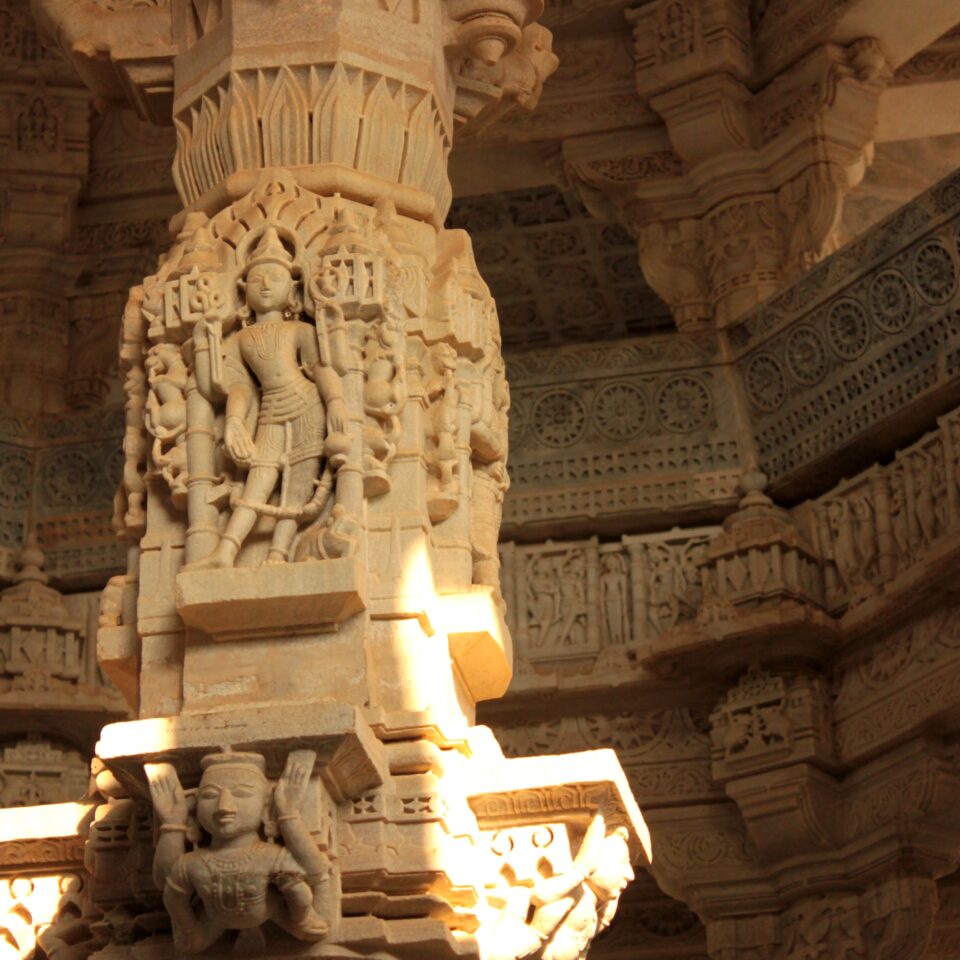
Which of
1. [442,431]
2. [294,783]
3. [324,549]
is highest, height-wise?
[442,431]

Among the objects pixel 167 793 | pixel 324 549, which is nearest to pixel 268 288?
pixel 324 549

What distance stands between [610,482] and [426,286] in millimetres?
4935

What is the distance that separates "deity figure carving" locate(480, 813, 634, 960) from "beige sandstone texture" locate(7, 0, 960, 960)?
2 centimetres

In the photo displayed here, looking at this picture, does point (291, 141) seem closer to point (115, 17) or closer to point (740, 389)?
point (115, 17)

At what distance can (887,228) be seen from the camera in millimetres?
12180

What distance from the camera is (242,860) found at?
21.8 ft

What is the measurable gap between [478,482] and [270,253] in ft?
3.88

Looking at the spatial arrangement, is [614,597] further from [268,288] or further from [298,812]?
[298,812]

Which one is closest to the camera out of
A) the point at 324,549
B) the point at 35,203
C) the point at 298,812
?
the point at 298,812

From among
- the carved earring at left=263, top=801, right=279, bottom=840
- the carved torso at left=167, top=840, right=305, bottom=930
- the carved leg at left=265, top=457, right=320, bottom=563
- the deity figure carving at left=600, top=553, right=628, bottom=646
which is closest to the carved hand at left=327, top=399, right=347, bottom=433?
the carved leg at left=265, top=457, right=320, bottom=563

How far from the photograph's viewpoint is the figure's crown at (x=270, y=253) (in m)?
7.88

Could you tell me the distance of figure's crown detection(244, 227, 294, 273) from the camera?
7.88 metres

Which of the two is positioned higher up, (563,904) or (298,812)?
(298,812)

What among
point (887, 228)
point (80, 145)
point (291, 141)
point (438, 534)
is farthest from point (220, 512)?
point (80, 145)
